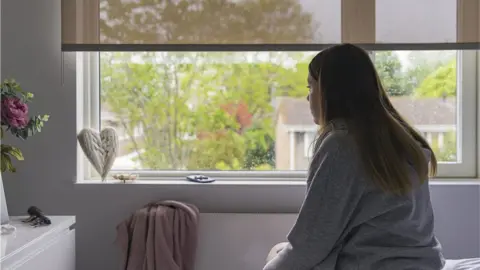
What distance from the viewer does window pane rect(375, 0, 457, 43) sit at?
91.9 inches

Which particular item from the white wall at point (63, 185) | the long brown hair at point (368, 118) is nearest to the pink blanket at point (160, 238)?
the white wall at point (63, 185)

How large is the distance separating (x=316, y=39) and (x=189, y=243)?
3.43 ft

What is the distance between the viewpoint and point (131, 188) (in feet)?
7.75

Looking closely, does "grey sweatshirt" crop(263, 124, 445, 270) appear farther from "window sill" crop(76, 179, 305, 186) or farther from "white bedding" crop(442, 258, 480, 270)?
"window sill" crop(76, 179, 305, 186)

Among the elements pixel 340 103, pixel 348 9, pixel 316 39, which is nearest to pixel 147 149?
pixel 316 39

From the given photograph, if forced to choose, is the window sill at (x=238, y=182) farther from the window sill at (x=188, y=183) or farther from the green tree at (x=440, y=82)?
the green tree at (x=440, y=82)

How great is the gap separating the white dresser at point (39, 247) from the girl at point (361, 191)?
2.42ft

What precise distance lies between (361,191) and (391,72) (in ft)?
4.61

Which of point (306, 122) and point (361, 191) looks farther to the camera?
point (306, 122)

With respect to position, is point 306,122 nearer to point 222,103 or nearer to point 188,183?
point 222,103

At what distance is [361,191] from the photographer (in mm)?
1295

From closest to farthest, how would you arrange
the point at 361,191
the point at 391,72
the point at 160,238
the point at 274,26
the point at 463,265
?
the point at 361,191, the point at 463,265, the point at 160,238, the point at 274,26, the point at 391,72

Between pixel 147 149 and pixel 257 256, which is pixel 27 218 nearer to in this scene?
pixel 147 149

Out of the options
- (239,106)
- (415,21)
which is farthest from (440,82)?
(239,106)
